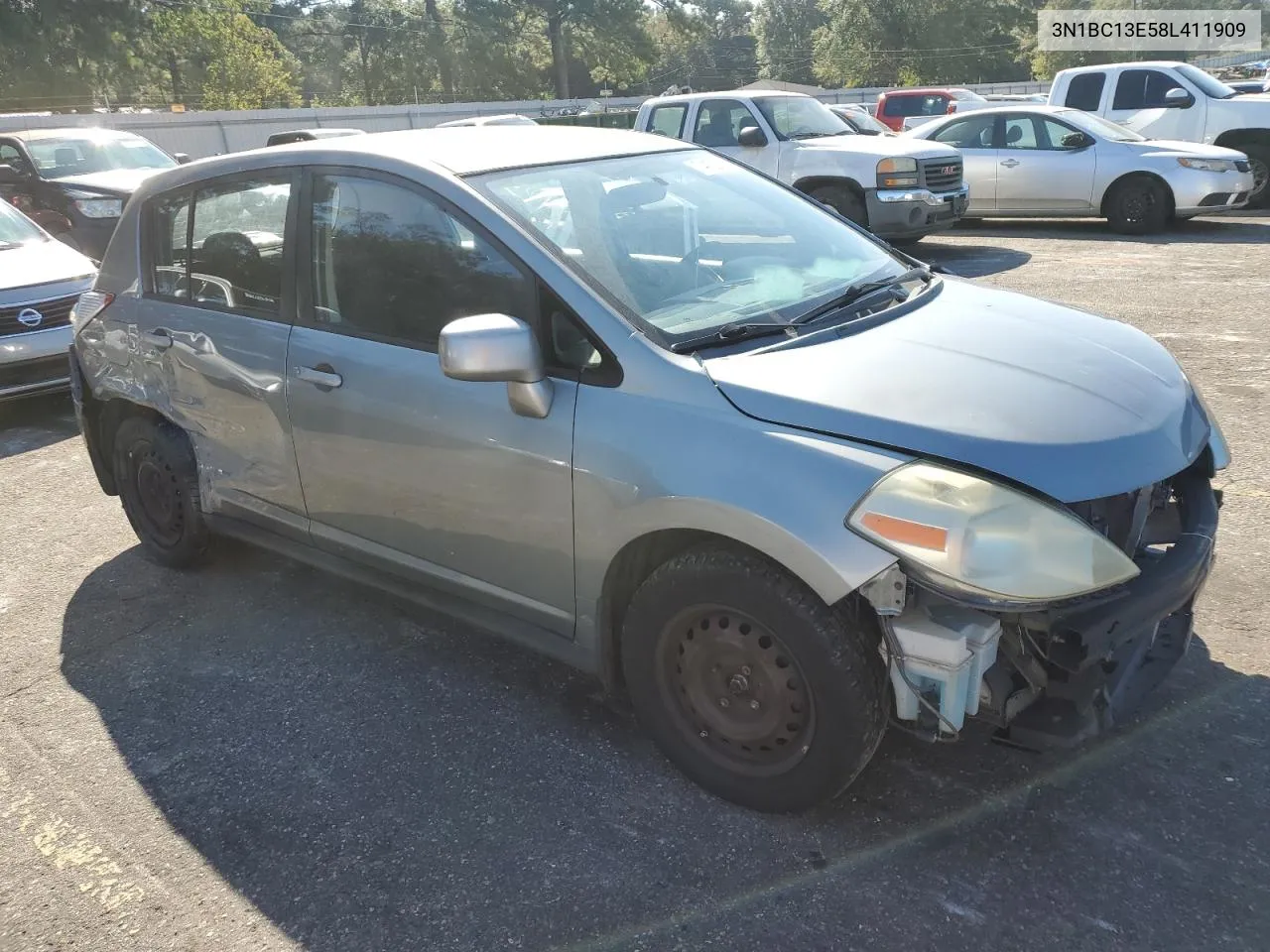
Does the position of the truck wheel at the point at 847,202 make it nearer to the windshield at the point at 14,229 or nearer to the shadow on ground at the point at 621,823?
the windshield at the point at 14,229

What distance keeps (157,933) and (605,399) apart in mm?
1762

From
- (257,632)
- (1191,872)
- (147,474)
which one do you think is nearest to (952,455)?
(1191,872)

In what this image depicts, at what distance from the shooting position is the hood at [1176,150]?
1123cm

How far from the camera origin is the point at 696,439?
2.61 m

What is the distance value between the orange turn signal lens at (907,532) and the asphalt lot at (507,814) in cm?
86

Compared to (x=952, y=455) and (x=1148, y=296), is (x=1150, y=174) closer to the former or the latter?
(x=1148, y=296)

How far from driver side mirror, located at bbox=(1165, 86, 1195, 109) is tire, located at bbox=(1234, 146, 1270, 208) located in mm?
805

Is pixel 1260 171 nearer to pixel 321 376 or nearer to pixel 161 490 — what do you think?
pixel 321 376

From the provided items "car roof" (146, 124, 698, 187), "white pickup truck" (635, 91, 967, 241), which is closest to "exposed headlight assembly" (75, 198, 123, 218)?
"white pickup truck" (635, 91, 967, 241)

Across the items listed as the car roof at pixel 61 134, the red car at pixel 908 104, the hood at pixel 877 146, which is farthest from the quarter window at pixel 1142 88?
the car roof at pixel 61 134

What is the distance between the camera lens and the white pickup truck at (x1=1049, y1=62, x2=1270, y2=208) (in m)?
12.6

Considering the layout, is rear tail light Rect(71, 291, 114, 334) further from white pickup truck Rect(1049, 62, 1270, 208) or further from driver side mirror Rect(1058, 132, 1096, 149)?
white pickup truck Rect(1049, 62, 1270, 208)

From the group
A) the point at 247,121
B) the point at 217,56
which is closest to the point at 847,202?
the point at 247,121

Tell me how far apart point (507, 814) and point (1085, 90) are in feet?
45.8
